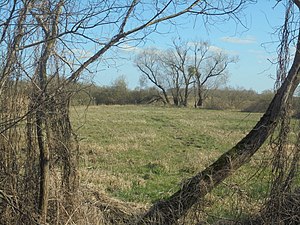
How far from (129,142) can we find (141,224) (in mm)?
11098

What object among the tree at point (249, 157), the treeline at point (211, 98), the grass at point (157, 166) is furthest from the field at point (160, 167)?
the treeline at point (211, 98)

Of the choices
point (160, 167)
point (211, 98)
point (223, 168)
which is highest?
point (211, 98)

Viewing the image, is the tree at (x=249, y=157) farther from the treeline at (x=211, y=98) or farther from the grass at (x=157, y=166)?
the treeline at (x=211, y=98)

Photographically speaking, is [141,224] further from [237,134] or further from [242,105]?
[242,105]

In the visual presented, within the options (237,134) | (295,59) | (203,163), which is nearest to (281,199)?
(295,59)

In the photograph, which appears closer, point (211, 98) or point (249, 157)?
point (249, 157)

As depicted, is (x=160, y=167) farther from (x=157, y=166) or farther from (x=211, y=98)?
(x=211, y=98)

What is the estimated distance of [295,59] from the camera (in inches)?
186

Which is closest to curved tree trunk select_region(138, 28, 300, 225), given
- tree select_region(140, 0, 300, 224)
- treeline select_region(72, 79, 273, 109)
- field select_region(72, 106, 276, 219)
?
tree select_region(140, 0, 300, 224)

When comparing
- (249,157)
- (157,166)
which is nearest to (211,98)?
(157,166)

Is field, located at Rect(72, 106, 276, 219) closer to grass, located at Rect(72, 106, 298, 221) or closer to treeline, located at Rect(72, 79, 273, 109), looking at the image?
grass, located at Rect(72, 106, 298, 221)

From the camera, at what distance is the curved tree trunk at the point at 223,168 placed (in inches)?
180

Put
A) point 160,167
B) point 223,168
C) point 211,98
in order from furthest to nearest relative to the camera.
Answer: point 211,98 → point 160,167 → point 223,168

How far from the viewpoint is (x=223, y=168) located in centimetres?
467
